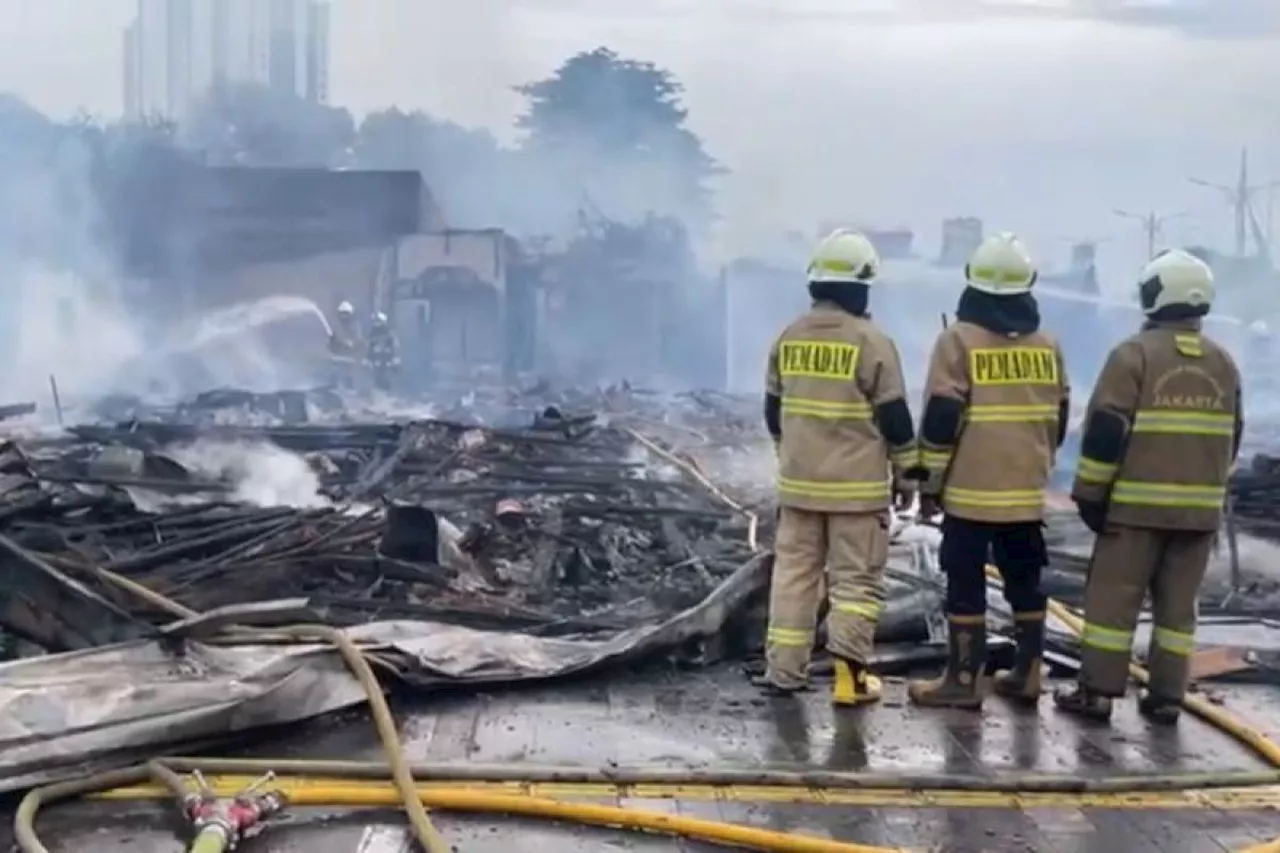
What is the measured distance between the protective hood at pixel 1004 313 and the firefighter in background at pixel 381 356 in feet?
76.3

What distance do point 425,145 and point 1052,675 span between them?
34.5 m

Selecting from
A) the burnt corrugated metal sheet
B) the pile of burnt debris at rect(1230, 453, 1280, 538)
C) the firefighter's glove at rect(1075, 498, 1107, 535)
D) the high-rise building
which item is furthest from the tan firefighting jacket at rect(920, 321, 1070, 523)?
the high-rise building

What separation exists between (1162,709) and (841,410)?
1.70 metres

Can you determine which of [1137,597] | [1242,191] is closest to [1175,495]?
[1137,597]

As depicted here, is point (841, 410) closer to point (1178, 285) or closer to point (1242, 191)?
point (1178, 285)

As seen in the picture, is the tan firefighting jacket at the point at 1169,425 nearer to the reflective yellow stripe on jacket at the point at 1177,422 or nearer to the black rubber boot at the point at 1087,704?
the reflective yellow stripe on jacket at the point at 1177,422

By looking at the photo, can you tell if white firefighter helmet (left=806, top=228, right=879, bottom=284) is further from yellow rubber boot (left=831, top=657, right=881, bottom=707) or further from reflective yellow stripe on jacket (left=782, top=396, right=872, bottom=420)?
yellow rubber boot (left=831, top=657, right=881, bottom=707)

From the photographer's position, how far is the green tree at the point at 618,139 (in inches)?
1494

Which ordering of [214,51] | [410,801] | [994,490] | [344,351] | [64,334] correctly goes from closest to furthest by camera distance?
[410,801] < [994,490] < [344,351] < [64,334] < [214,51]

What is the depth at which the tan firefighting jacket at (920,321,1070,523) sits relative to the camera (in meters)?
5.64

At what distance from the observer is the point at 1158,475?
18.1 ft

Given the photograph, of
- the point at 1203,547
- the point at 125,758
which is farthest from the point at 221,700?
the point at 1203,547

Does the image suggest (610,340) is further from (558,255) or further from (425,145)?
(425,145)

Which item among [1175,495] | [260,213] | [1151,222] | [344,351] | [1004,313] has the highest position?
[1151,222]
